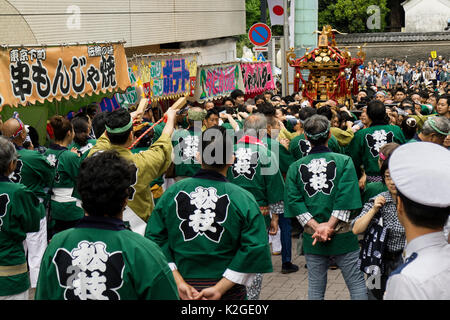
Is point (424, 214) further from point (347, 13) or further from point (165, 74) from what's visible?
point (347, 13)

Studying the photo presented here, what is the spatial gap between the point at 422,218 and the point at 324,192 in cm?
311

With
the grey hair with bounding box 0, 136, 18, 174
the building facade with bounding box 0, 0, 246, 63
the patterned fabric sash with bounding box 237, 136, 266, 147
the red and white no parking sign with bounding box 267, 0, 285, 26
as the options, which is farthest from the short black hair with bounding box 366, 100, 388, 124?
the red and white no parking sign with bounding box 267, 0, 285, 26

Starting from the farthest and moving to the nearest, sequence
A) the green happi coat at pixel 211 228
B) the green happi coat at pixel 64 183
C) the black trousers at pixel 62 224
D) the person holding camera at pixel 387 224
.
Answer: the black trousers at pixel 62 224, the green happi coat at pixel 64 183, the person holding camera at pixel 387 224, the green happi coat at pixel 211 228

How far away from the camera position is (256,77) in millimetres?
18703

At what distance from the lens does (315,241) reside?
5551 millimetres

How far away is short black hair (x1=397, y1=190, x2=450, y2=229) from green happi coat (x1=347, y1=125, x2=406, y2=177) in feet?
17.6

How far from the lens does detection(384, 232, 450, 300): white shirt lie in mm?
2381

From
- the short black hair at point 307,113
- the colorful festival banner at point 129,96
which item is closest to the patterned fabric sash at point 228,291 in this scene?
the short black hair at point 307,113

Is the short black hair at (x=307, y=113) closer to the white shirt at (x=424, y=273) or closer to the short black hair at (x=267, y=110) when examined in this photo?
the short black hair at (x=267, y=110)

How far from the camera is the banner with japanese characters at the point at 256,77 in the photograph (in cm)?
1798

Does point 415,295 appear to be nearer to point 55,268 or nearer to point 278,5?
point 55,268

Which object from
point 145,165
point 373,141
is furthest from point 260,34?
point 145,165

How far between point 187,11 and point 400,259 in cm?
1457

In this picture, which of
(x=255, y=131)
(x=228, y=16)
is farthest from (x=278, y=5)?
(x=255, y=131)
